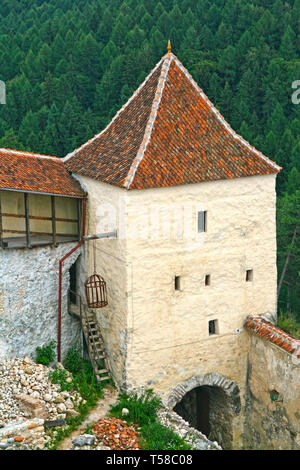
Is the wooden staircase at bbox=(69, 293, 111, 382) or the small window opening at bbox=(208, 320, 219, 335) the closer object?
the wooden staircase at bbox=(69, 293, 111, 382)

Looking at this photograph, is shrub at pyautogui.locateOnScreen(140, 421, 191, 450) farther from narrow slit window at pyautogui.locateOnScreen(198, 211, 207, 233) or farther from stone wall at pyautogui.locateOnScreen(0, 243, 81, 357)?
A: narrow slit window at pyautogui.locateOnScreen(198, 211, 207, 233)

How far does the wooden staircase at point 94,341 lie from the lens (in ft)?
77.3

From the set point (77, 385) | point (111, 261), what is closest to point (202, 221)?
point (111, 261)

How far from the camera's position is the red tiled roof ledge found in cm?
2198

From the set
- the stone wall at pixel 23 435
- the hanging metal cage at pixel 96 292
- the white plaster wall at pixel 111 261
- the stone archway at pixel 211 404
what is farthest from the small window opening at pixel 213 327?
the stone wall at pixel 23 435

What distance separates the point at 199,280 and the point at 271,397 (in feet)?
15.2

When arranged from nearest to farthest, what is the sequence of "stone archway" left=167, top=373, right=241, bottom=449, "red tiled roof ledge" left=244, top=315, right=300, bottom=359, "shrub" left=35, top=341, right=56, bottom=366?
"red tiled roof ledge" left=244, top=315, right=300, bottom=359 < "stone archway" left=167, top=373, right=241, bottom=449 < "shrub" left=35, top=341, right=56, bottom=366

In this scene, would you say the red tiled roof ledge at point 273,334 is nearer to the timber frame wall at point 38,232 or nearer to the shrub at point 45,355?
the timber frame wall at point 38,232

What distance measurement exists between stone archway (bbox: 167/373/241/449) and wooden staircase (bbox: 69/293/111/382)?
2500mm

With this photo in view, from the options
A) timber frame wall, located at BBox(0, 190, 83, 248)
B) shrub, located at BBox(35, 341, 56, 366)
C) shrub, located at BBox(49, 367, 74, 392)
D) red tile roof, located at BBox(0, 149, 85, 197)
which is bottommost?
shrub, located at BBox(49, 367, 74, 392)

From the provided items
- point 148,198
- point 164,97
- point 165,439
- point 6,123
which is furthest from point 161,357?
point 6,123

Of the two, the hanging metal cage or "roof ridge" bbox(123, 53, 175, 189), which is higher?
"roof ridge" bbox(123, 53, 175, 189)

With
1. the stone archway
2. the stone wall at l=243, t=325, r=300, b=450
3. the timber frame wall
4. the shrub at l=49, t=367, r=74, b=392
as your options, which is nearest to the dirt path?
the shrub at l=49, t=367, r=74, b=392

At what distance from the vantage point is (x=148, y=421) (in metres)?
21.2
